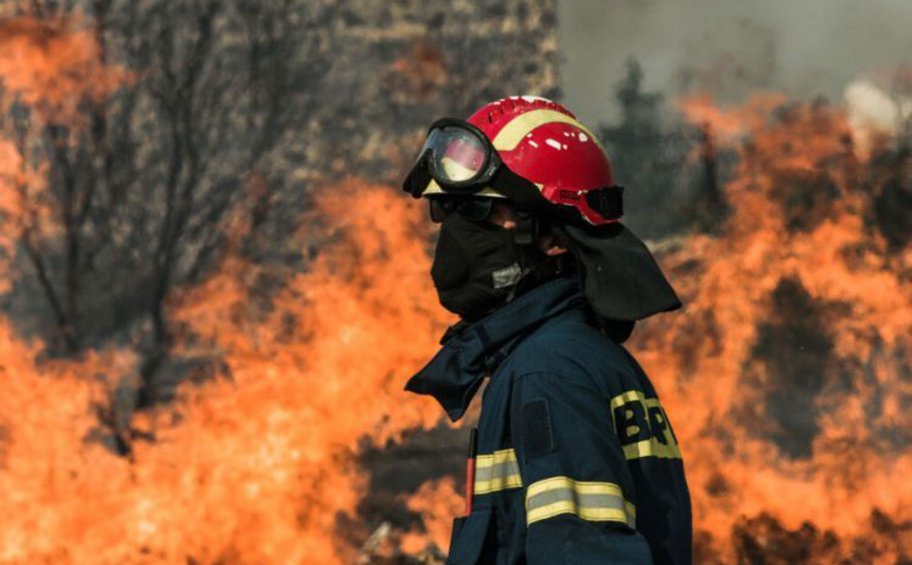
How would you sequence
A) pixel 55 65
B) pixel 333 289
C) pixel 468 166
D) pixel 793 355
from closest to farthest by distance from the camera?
pixel 468 166, pixel 55 65, pixel 333 289, pixel 793 355

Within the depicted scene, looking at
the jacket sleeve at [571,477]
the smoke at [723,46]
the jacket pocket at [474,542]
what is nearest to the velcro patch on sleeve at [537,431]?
the jacket sleeve at [571,477]

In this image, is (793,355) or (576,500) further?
(793,355)

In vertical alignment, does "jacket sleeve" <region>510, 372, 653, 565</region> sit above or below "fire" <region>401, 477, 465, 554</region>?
above

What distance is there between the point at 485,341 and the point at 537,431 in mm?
332

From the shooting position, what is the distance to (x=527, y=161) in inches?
105

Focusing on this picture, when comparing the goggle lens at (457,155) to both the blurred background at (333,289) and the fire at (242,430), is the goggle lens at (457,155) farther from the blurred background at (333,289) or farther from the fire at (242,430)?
the fire at (242,430)

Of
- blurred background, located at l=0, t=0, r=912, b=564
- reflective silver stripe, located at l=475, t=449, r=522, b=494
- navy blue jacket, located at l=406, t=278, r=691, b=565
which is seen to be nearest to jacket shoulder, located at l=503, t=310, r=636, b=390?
navy blue jacket, located at l=406, t=278, r=691, b=565

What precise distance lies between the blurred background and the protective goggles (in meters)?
5.27

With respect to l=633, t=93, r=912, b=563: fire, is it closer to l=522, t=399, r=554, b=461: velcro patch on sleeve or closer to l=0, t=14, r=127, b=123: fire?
l=0, t=14, r=127, b=123: fire

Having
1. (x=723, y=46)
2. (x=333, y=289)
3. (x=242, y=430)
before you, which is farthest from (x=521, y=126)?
(x=723, y=46)

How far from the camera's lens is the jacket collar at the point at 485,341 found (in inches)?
99.2

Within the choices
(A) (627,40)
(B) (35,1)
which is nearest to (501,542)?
(B) (35,1)

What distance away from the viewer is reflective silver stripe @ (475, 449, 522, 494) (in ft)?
7.68

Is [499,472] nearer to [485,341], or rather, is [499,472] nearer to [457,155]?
[485,341]
